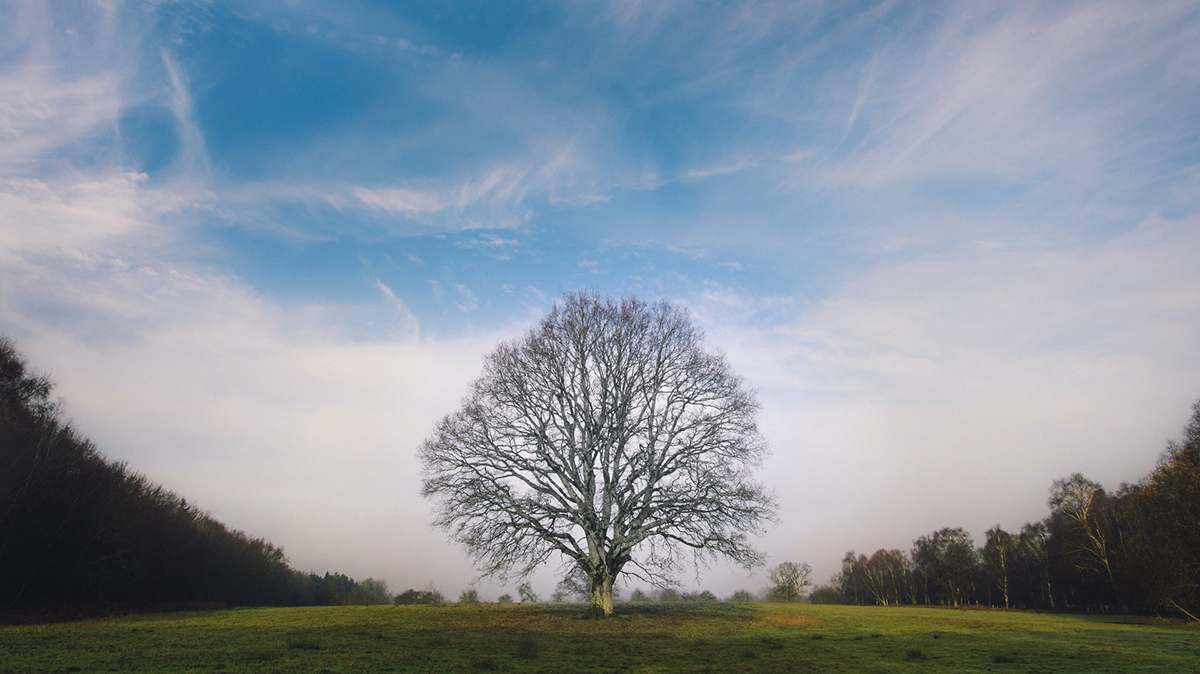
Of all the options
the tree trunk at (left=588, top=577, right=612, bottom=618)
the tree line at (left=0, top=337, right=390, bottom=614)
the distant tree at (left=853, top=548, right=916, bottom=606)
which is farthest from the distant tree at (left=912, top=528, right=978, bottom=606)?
the tree line at (left=0, top=337, right=390, bottom=614)

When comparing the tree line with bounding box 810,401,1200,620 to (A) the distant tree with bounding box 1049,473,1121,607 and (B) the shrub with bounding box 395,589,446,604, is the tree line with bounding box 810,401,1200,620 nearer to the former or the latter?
(A) the distant tree with bounding box 1049,473,1121,607

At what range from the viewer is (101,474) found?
27.7m

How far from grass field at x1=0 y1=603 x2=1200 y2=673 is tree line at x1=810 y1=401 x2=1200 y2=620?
59.1ft

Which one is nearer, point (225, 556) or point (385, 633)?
point (385, 633)

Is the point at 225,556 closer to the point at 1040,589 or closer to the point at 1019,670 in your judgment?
the point at 1019,670

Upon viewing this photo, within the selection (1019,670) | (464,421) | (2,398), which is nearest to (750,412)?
(464,421)

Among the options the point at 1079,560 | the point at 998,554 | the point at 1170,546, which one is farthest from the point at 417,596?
the point at 998,554

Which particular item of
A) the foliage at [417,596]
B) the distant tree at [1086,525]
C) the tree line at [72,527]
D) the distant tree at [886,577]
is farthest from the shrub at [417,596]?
the distant tree at [886,577]

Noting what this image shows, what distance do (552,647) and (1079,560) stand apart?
2222 inches

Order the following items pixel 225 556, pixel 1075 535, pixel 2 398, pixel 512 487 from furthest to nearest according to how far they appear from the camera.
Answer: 1. pixel 1075 535
2. pixel 225 556
3. pixel 2 398
4. pixel 512 487

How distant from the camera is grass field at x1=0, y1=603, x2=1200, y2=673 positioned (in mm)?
10664

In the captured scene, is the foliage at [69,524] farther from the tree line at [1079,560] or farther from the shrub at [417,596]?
the tree line at [1079,560]

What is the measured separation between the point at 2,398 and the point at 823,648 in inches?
1468

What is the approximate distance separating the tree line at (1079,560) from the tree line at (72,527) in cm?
5317
